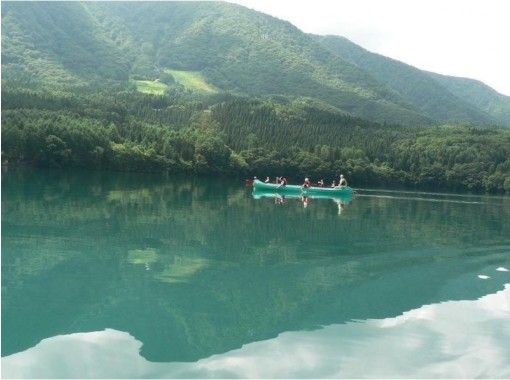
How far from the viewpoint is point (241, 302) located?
14180mm

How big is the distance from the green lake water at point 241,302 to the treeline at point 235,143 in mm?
53811

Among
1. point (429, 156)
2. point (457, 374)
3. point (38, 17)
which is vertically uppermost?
point (38, 17)

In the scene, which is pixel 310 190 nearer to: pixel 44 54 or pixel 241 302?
pixel 241 302

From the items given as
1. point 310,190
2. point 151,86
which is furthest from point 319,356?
point 151,86

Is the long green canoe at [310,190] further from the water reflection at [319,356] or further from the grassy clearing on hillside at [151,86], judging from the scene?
the grassy clearing on hillside at [151,86]

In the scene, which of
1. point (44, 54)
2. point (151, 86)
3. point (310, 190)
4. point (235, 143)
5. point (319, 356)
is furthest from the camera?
point (151, 86)

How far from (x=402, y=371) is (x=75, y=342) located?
628cm

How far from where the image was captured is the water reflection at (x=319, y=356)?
9.91 m

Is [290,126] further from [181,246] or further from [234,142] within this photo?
[181,246]

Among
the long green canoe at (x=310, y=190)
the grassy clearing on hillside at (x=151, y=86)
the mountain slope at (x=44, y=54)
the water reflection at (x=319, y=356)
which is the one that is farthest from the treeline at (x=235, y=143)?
the water reflection at (x=319, y=356)

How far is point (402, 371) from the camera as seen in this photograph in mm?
10594

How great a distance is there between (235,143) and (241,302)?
89.5 metres

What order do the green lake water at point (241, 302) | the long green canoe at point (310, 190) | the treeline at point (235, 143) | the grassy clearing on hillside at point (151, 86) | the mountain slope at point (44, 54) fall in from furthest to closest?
the grassy clearing on hillside at point (151, 86) < the mountain slope at point (44, 54) < the treeline at point (235, 143) < the long green canoe at point (310, 190) < the green lake water at point (241, 302)

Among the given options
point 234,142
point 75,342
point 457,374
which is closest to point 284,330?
point 457,374
